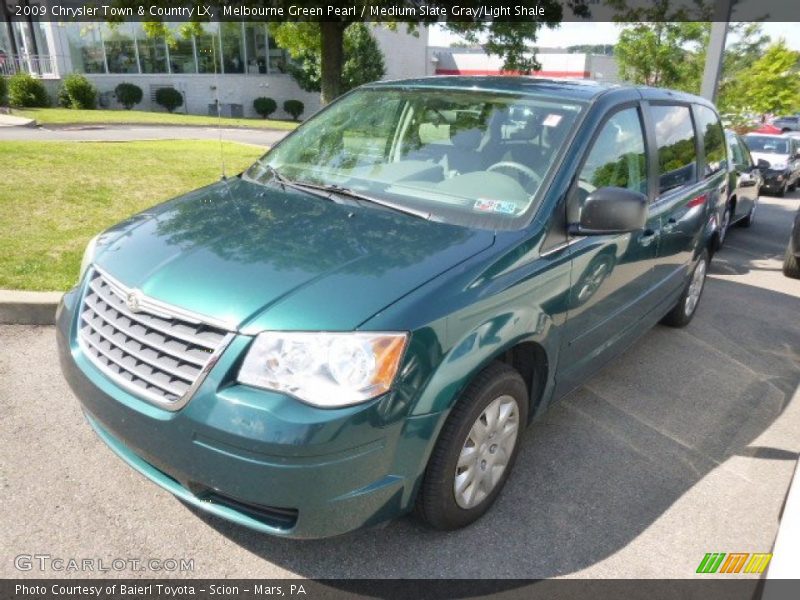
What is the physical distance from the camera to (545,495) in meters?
3.00

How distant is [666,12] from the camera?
15.7m

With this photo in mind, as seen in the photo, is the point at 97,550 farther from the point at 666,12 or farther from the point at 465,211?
the point at 666,12

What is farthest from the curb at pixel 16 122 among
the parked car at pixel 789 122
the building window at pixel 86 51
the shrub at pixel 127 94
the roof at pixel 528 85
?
the parked car at pixel 789 122

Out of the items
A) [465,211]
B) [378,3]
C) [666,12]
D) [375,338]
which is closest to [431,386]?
[375,338]

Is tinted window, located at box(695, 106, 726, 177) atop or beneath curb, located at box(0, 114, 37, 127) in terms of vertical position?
atop

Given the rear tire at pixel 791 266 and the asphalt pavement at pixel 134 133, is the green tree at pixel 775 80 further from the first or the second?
the rear tire at pixel 791 266

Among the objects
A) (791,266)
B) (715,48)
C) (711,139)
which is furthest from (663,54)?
(711,139)

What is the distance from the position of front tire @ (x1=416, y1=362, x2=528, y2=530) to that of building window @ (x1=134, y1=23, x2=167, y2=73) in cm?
3213

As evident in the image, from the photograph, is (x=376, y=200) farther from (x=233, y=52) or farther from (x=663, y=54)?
(x=233, y=52)

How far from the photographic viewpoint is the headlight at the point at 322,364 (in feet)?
6.78

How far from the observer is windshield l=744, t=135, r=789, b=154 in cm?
1468

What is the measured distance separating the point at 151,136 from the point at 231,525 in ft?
55.0

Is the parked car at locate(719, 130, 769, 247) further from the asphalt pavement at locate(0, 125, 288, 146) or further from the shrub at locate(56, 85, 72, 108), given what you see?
the shrub at locate(56, 85, 72, 108)

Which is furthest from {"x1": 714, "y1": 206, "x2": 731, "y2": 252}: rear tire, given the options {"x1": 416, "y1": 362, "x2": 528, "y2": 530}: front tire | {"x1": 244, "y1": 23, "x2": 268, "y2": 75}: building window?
{"x1": 244, "y1": 23, "x2": 268, "y2": 75}: building window
